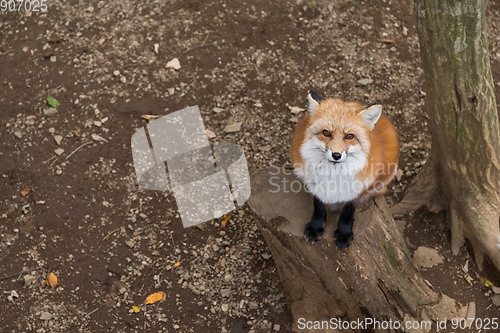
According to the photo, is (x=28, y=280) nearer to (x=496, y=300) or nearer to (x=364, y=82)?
(x=364, y=82)

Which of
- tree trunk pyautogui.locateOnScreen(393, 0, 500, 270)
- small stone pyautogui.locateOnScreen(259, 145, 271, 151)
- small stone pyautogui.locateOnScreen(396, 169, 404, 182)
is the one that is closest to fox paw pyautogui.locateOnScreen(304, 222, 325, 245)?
tree trunk pyautogui.locateOnScreen(393, 0, 500, 270)

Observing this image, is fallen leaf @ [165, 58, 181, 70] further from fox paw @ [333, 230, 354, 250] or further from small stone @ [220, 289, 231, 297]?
fox paw @ [333, 230, 354, 250]

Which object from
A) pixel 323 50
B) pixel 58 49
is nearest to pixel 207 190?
pixel 323 50

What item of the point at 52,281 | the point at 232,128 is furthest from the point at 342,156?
the point at 52,281

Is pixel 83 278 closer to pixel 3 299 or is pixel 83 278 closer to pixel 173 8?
pixel 3 299

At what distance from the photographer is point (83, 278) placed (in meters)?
4.02

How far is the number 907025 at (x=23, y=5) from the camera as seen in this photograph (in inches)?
231

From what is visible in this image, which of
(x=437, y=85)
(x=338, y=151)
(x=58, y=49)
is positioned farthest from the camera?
(x=58, y=49)

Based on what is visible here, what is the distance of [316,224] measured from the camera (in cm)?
305

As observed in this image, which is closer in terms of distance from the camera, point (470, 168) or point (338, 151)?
point (338, 151)

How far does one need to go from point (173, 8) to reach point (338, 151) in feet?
14.2

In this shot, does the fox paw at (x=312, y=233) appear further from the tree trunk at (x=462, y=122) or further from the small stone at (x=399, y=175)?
the small stone at (x=399, y=175)

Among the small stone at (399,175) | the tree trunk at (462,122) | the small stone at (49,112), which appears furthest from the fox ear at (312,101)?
the small stone at (49,112)

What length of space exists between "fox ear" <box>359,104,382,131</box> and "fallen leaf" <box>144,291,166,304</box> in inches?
108
